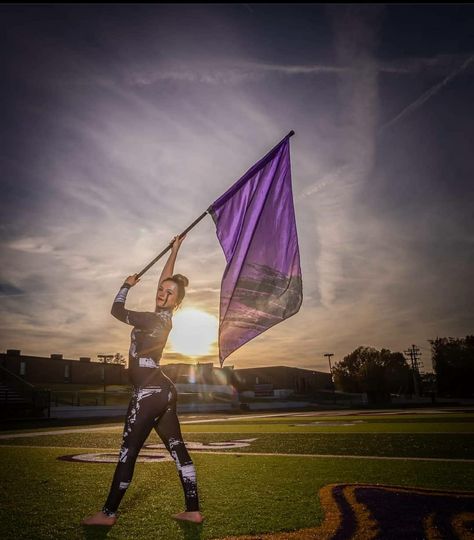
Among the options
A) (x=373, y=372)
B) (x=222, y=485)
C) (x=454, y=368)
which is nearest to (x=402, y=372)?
(x=373, y=372)

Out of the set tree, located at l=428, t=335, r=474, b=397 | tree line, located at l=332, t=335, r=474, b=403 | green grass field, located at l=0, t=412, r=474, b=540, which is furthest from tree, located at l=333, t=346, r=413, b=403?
green grass field, located at l=0, t=412, r=474, b=540

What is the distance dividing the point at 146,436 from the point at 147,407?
307 millimetres

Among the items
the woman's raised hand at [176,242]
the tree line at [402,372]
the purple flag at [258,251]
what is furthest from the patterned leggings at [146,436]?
the tree line at [402,372]

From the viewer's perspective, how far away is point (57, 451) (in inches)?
355

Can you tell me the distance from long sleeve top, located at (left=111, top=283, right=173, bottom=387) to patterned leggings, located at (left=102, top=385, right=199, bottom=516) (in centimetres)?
10

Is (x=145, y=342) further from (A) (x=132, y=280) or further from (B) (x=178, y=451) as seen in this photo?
(B) (x=178, y=451)

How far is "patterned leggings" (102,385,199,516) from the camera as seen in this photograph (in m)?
3.46

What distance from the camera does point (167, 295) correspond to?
160 inches

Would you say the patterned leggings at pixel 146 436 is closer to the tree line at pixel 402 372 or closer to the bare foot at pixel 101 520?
the bare foot at pixel 101 520

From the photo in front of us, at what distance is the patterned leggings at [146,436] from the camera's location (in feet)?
11.3

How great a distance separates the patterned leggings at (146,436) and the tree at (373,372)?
337ft

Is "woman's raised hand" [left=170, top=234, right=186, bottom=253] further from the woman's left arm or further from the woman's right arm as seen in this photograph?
the woman's right arm

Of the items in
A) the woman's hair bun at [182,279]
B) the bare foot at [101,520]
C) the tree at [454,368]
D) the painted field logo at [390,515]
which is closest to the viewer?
the painted field logo at [390,515]

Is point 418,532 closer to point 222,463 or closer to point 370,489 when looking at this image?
point 370,489
